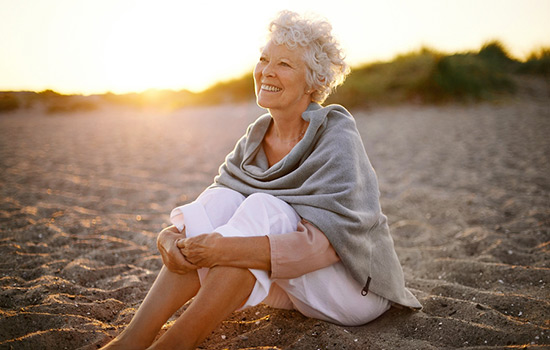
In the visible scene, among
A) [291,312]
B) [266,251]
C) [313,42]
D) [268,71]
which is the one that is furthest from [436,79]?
[266,251]

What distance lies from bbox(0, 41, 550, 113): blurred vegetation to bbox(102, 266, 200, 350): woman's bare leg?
11.0 meters

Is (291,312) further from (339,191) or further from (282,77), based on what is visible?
(282,77)

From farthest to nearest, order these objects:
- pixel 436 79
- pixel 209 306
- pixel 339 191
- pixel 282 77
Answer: pixel 436 79 < pixel 282 77 < pixel 339 191 < pixel 209 306

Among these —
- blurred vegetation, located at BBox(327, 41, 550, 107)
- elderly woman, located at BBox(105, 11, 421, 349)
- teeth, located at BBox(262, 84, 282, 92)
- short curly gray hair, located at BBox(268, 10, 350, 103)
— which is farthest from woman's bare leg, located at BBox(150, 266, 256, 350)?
blurred vegetation, located at BBox(327, 41, 550, 107)

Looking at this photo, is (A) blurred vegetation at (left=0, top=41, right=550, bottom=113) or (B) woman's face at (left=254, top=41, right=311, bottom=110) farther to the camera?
(A) blurred vegetation at (left=0, top=41, right=550, bottom=113)

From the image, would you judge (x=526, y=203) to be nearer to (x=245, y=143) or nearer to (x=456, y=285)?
Answer: (x=456, y=285)

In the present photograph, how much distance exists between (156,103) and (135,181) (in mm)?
12506

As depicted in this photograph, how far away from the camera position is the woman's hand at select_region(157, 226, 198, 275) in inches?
73.4

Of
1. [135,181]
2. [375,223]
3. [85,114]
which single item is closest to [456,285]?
[375,223]

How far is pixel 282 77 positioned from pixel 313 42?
0.26m

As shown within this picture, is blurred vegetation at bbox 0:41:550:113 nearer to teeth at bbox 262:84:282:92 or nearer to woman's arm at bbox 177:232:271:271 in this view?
teeth at bbox 262:84:282:92

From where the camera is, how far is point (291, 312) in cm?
237

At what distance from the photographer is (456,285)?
271cm

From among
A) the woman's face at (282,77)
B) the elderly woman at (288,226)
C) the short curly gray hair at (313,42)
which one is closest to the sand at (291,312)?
the elderly woman at (288,226)
